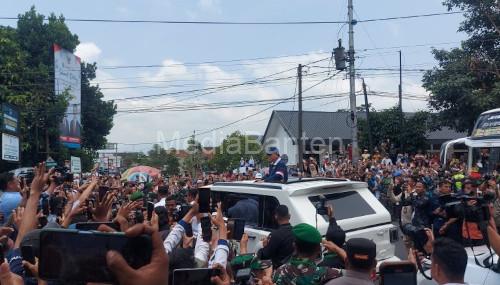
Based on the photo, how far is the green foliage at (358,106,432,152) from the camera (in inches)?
1431

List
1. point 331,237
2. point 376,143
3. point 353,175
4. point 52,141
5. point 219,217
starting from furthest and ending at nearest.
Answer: point 376,143
point 52,141
point 353,175
point 331,237
point 219,217

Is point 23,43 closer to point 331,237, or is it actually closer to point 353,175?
point 353,175

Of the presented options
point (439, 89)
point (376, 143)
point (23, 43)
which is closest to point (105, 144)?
point (23, 43)

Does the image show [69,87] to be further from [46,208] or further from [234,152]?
[234,152]

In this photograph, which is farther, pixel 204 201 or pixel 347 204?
pixel 347 204

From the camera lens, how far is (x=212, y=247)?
167 inches

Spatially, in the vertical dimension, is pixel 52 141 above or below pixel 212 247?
above

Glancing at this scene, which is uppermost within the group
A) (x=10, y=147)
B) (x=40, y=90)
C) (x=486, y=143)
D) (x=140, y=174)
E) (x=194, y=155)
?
(x=40, y=90)

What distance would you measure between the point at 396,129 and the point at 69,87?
72.1ft

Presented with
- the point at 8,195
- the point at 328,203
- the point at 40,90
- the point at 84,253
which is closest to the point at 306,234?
the point at 84,253

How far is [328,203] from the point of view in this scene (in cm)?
690

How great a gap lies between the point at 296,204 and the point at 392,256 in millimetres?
1589

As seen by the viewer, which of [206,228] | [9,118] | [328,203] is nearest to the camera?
[206,228]

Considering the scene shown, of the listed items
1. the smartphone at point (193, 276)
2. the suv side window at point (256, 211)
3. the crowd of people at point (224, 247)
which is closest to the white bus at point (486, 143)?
the crowd of people at point (224, 247)
